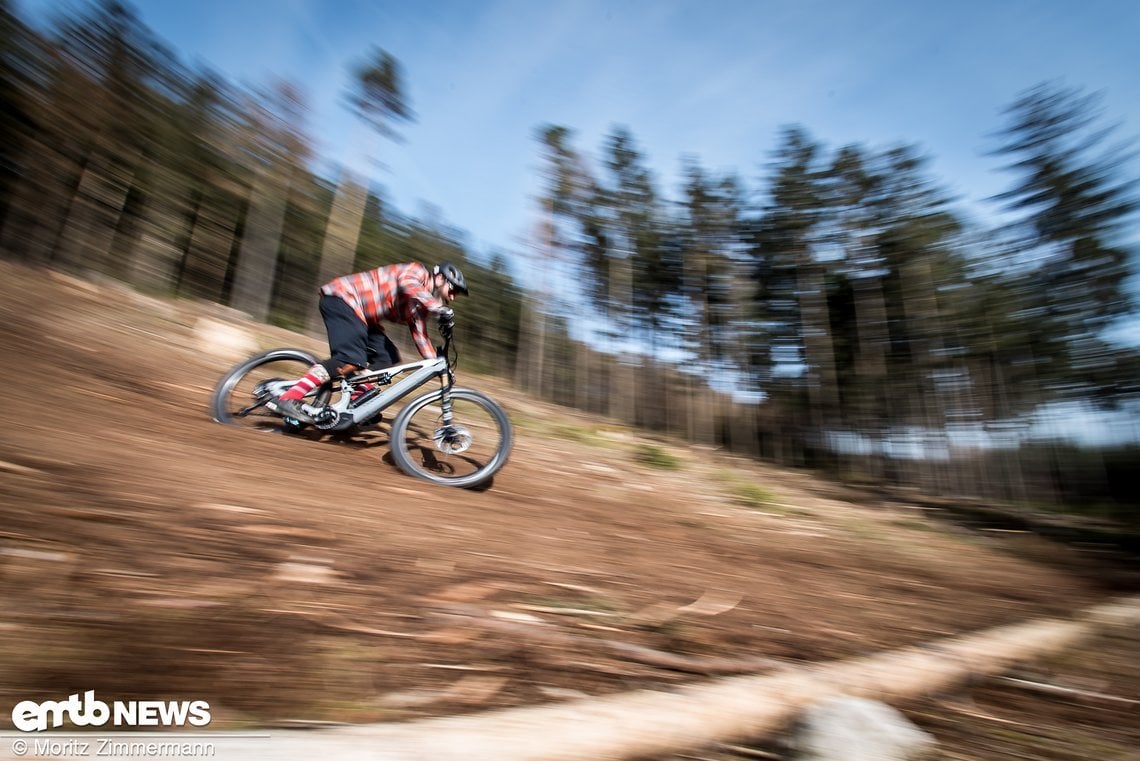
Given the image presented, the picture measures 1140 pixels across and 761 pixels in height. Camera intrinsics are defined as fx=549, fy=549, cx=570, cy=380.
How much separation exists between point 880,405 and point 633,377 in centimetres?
1119

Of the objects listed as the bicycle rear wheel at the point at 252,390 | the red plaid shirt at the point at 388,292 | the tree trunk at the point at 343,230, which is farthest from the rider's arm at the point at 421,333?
the tree trunk at the point at 343,230

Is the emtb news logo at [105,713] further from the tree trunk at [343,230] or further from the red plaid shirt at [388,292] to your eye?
the tree trunk at [343,230]

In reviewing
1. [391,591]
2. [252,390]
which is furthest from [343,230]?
[391,591]

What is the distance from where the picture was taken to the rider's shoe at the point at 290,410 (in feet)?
17.7

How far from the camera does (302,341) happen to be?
Result: 54.2 ft

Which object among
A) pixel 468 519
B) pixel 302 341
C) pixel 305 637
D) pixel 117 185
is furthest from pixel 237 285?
pixel 305 637

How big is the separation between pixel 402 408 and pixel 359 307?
1092 mm

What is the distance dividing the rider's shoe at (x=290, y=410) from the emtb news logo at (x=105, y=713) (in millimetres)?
4171

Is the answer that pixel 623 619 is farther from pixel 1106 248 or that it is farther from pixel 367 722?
pixel 1106 248

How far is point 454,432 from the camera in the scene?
5605 mm

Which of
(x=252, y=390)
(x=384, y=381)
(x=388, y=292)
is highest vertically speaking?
(x=388, y=292)

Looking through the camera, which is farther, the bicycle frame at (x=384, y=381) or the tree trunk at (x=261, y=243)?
the tree trunk at (x=261, y=243)

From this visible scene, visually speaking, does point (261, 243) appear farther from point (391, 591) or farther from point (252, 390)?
point (391, 591)

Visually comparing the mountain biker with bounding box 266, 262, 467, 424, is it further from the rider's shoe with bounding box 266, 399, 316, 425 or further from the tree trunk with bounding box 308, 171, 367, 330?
the tree trunk with bounding box 308, 171, 367, 330
